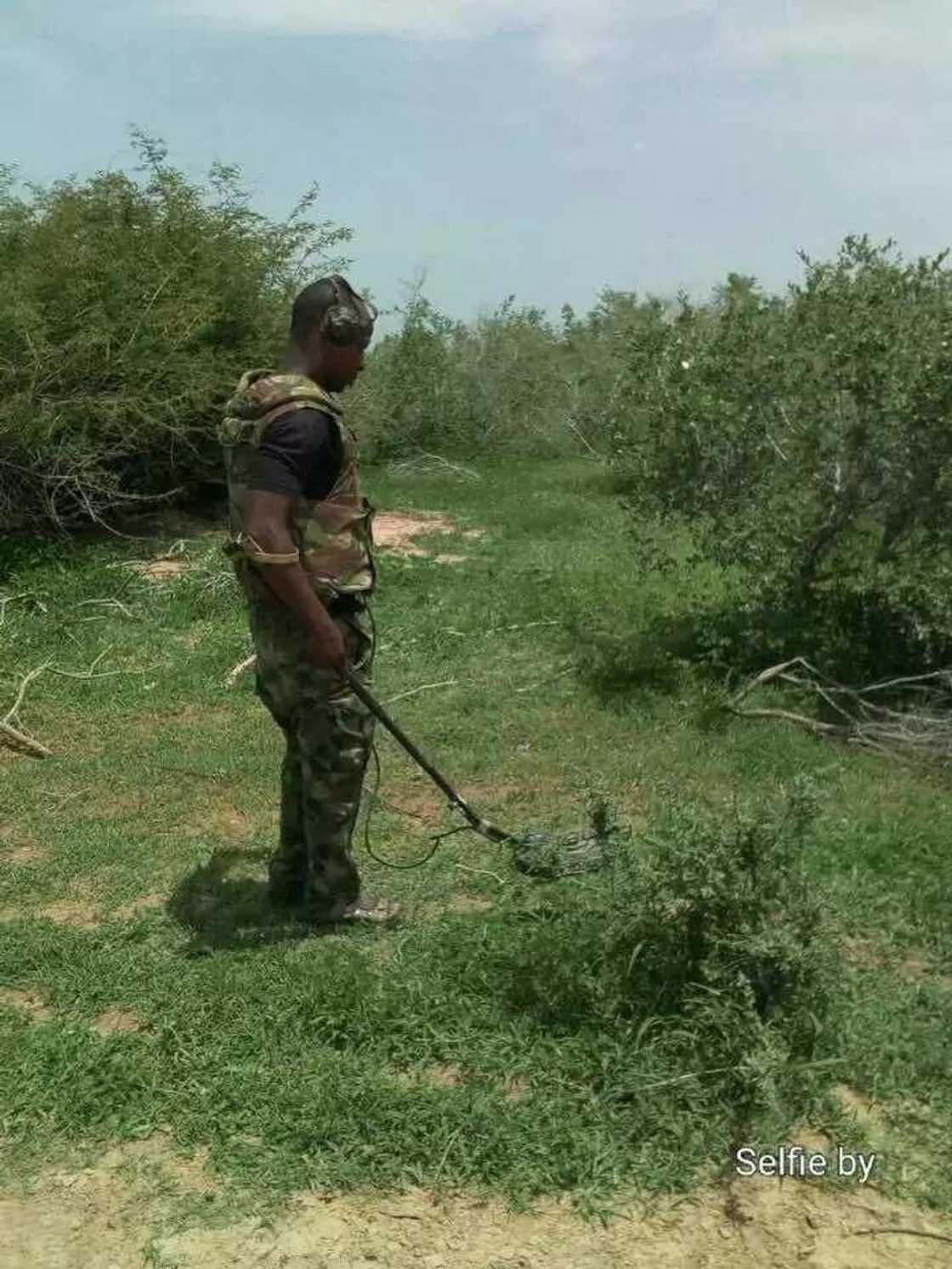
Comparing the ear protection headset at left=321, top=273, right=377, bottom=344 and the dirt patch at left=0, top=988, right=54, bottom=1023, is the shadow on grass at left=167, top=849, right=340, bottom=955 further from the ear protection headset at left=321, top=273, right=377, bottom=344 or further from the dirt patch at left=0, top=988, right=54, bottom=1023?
the ear protection headset at left=321, top=273, right=377, bottom=344

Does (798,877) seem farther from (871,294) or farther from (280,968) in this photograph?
(871,294)

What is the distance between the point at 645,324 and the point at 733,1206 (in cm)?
519

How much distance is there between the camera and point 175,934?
13.2ft

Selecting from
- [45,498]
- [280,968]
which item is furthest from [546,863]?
[45,498]

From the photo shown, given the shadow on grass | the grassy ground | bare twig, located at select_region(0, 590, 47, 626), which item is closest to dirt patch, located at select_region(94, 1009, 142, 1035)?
the grassy ground

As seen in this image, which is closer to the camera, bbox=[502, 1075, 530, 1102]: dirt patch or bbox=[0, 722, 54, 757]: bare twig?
bbox=[502, 1075, 530, 1102]: dirt patch

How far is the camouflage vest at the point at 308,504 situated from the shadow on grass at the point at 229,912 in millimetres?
1019

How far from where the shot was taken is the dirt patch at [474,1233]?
2.67m

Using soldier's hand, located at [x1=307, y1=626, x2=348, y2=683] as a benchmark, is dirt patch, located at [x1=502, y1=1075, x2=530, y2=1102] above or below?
below

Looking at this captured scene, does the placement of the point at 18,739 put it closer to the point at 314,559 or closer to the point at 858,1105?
A: the point at 314,559

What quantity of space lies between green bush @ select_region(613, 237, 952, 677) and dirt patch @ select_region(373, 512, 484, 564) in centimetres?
366

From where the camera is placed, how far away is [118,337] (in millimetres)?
9672

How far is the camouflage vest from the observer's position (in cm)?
354

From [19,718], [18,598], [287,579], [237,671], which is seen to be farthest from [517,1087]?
A: [18,598]
